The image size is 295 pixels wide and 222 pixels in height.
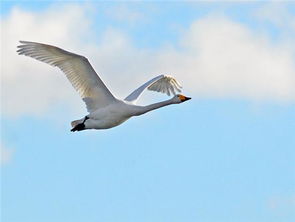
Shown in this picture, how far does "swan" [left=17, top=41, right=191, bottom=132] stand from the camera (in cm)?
2589

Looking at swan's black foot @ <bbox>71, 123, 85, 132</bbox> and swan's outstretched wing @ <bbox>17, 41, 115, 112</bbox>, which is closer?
swan's outstretched wing @ <bbox>17, 41, 115, 112</bbox>

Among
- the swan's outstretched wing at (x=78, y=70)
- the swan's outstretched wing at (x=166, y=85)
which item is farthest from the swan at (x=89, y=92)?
the swan's outstretched wing at (x=166, y=85)

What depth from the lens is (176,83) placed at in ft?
100

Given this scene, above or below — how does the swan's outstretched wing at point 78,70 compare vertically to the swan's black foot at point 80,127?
above

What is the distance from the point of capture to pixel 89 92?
26844 mm

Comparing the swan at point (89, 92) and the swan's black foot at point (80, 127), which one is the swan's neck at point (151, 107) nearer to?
the swan at point (89, 92)

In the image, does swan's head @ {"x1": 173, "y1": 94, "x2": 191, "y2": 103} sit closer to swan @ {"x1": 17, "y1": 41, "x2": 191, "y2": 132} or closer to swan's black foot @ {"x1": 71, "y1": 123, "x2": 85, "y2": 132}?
swan @ {"x1": 17, "y1": 41, "x2": 191, "y2": 132}

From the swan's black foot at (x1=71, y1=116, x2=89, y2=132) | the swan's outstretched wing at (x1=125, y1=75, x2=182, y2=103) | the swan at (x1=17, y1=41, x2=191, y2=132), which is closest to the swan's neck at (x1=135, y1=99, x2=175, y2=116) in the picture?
the swan at (x1=17, y1=41, x2=191, y2=132)

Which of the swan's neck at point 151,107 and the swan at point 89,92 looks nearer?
the swan at point 89,92

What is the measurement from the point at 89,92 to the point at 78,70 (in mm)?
754

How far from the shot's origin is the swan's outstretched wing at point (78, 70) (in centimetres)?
→ 2583

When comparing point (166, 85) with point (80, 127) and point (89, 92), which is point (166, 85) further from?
point (80, 127)

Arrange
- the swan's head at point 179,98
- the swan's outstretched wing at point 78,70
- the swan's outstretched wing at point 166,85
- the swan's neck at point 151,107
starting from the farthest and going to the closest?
1. the swan's outstretched wing at point 166,85
2. the swan's head at point 179,98
3. the swan's neck at point 151,107
4. the swan's outstretched wing at point 78,70

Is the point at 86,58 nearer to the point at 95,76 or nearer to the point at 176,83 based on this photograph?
the point at 95,76
